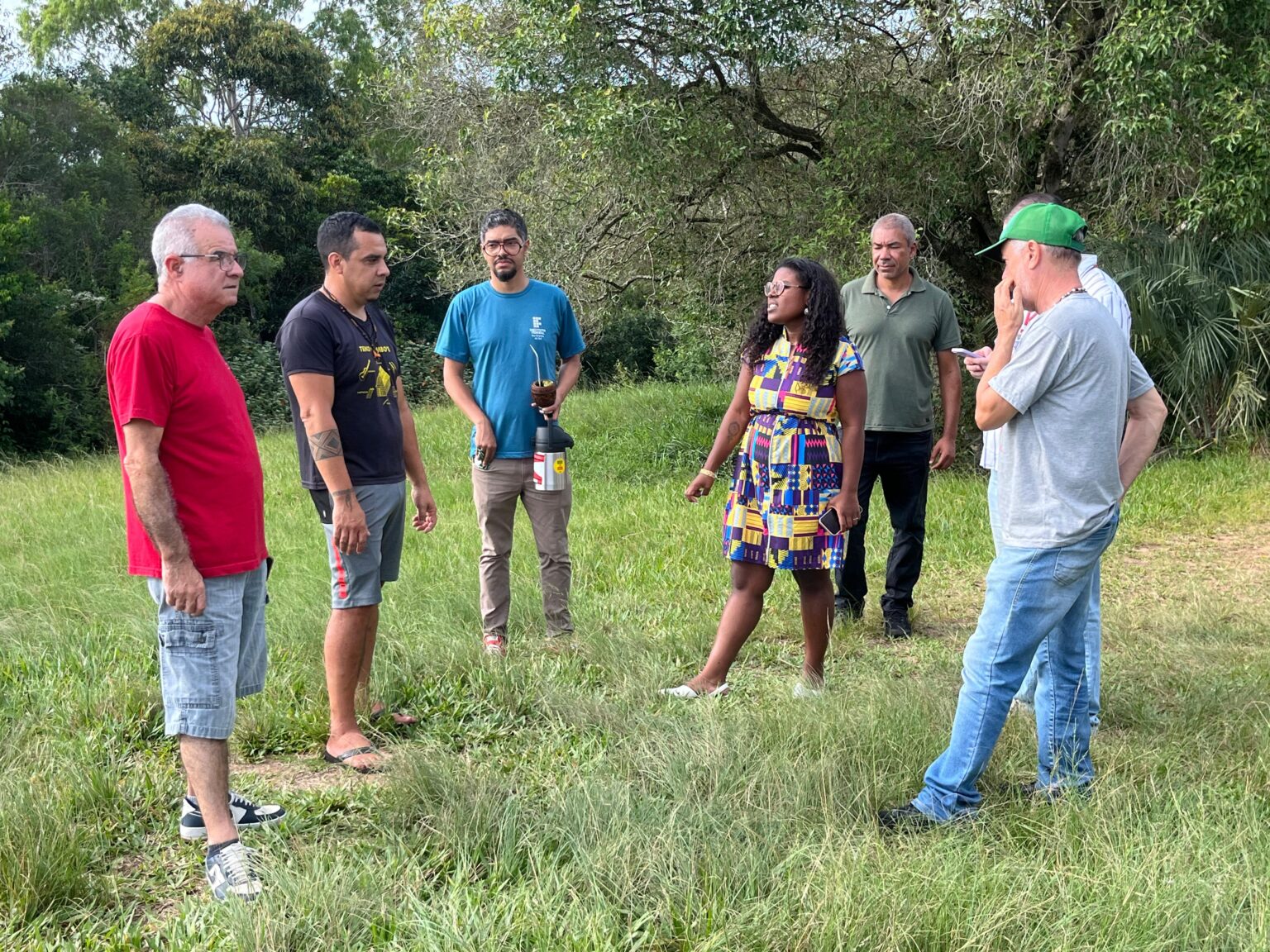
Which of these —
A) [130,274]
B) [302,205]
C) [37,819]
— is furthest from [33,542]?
[302,205]

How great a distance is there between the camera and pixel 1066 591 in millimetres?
3537

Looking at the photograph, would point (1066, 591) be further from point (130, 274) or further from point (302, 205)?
point (302, 205)

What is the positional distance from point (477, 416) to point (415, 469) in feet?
2.62

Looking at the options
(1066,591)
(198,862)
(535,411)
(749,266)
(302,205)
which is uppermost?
(302,205)

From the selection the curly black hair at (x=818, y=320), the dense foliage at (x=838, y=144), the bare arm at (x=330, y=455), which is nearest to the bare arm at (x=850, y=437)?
the curly black hair at (x=818, y=320)

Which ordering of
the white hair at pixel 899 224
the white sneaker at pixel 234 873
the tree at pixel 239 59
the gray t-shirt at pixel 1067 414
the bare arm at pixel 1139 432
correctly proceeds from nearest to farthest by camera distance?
the white sneaker at pixel 234 873
the gray t-shirt at pixel 1067 414
the bare arm at pixel 1139 432
the white hair at pixel 899 224
the tree at pixel 239 59

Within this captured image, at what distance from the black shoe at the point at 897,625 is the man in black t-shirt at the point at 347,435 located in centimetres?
294

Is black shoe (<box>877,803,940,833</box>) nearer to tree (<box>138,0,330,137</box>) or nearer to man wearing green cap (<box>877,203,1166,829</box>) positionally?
man wearing green cap (<box>877,203,1166,829</box>)

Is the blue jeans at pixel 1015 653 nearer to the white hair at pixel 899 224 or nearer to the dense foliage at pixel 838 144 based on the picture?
the white hair at pixel 899 224

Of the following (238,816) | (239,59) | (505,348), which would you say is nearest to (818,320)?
(505,348)

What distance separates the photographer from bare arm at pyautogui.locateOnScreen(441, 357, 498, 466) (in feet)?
18.6

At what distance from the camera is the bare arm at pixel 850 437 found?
493 cm

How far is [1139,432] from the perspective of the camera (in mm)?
4016

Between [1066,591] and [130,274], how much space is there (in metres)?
20.9
